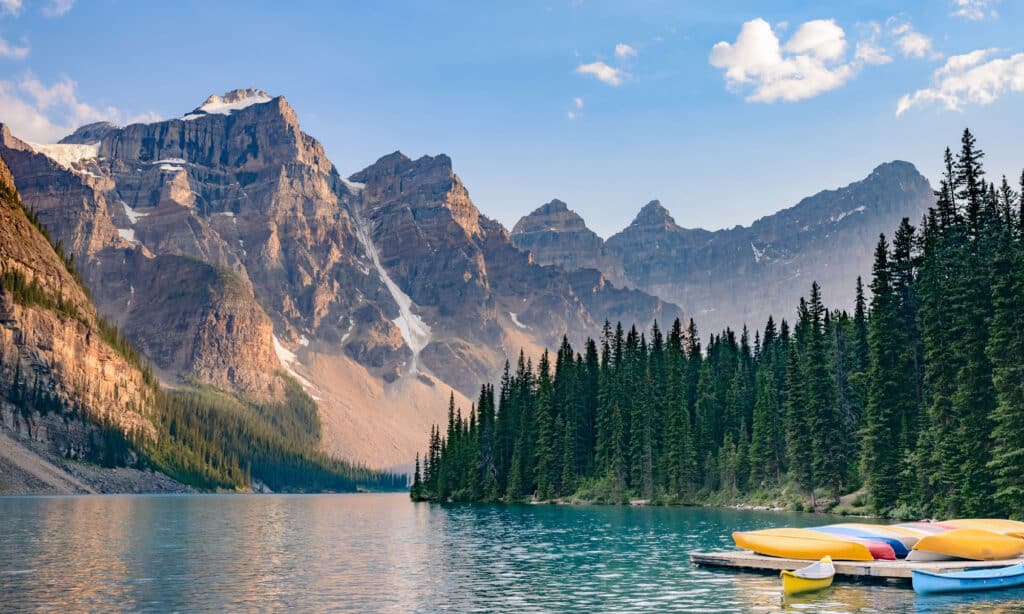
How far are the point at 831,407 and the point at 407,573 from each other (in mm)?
72201

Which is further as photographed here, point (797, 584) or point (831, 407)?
point (831, 407)

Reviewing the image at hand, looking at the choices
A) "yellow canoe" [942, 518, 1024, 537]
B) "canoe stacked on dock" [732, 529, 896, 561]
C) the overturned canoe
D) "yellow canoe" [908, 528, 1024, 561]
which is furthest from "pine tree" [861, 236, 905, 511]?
"yellow canoe" [908, 528, 1024, 561]

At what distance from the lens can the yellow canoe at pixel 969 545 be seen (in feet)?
152

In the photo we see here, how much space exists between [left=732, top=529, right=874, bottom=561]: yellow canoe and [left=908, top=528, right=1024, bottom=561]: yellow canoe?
2979 millimetres

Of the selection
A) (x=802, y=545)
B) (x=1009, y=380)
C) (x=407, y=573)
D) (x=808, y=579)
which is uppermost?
(x=1009, y=380)

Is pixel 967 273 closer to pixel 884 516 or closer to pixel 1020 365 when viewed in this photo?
pixel 1020 365

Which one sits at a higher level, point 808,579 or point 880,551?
point 880,551

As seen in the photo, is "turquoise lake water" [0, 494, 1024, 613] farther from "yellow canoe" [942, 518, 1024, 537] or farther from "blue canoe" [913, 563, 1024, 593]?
"yellow canoe" [942, 518, 1024, 537]

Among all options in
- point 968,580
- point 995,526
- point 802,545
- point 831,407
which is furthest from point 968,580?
point 831,407

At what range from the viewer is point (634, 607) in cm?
3788

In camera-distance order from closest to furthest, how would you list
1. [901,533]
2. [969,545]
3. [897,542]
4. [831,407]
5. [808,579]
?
[808,579]
[969,545]
[897,542]
[901,533]
[831,407]

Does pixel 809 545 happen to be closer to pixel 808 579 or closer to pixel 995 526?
pixel 808 579

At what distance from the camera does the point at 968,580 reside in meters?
42.1

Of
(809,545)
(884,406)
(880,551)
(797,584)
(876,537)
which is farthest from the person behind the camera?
(884,406)
